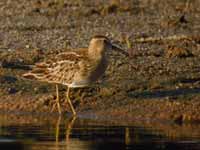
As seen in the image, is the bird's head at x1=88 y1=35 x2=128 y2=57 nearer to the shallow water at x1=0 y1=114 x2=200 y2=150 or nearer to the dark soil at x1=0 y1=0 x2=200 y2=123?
the dark soil at x1=0 y1=0 x2=200 y2=123

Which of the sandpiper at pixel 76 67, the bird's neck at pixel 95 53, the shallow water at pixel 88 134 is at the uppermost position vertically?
the bird's neck at pixel 95 53

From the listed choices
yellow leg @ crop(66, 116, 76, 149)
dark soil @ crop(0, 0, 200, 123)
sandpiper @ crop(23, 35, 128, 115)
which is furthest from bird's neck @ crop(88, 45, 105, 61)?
yellow leg @ crop(66, 116, 76, 149)

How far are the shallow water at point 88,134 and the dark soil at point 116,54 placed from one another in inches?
27.6

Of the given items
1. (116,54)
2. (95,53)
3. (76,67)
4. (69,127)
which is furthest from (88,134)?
(116,54)

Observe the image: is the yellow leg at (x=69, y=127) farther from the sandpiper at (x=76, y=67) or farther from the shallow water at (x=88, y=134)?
the sandpiper at (x=76, y=67)

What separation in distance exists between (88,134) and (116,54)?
5156 millimetres

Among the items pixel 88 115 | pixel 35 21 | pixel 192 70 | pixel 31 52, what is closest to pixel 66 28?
pixel 35 21

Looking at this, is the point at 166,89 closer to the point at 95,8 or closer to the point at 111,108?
the point at 111,108

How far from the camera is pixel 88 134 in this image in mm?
14945

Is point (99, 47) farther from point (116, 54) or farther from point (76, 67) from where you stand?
point (116, 54)

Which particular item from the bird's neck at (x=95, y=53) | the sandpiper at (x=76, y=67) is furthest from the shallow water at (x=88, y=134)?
the bird's neck at (x=95, y=53)

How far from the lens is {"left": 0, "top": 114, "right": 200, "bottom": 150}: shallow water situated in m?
14.1

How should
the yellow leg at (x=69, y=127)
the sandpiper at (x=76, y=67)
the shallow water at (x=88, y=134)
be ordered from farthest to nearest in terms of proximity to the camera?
1. the sandpiper at (x=76, y=67)
2. the yellow leg at (x=69, y=127)
3. the shallow water at (x=88, y=134)

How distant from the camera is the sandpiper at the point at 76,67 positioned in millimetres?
16969
